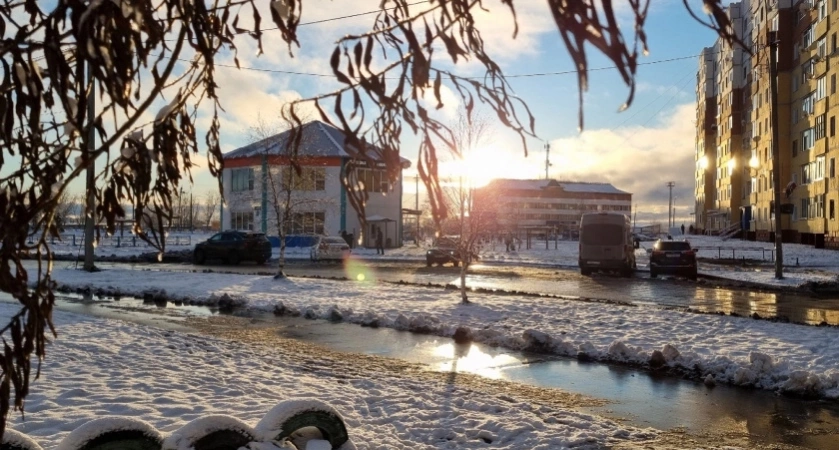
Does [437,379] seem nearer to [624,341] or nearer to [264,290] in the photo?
[624,341]

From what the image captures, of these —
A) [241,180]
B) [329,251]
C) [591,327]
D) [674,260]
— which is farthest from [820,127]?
[591,327]

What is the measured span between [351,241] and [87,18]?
47563mm

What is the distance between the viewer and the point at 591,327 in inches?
519

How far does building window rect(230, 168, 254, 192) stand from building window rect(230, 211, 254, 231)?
1918mm

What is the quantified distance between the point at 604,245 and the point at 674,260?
2.86m

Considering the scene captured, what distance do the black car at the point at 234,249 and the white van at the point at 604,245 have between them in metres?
16.5

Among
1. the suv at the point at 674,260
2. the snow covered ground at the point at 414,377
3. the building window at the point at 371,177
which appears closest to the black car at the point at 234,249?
the snow covered ground at the point at 414,377

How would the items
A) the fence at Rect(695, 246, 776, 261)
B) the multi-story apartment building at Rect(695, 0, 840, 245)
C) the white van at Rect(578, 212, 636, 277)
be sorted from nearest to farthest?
the white van at Rect(578, 212, 636, 277) → the fence at Rect(695, 246, 776, 261) → the multi-story apartment building at Rect(695, 0, 840, 245)

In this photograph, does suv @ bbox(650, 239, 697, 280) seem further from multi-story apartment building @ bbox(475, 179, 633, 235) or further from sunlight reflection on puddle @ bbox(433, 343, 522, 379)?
multi-story apartment building @ bbox(475, 179, 633, 235)

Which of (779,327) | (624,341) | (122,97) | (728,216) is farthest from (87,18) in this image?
(728,216)

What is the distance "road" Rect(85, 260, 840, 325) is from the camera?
56.9 feet

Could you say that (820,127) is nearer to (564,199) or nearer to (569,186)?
Result: (564,199)

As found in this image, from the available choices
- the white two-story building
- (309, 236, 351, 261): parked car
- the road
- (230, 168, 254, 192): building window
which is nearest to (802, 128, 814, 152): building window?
the road

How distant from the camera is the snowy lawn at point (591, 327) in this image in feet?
31.4
